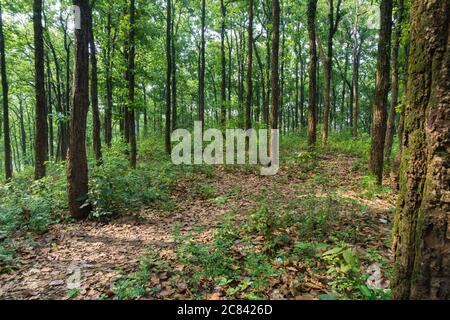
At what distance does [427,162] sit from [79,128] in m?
6.74

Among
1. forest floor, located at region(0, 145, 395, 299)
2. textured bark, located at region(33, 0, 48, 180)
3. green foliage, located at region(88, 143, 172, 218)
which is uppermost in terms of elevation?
textured bark, located at region(33, 0, 48, 180)

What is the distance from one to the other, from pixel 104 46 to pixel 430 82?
1755 cm

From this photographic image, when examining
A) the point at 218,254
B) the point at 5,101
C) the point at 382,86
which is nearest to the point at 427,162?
the point at 218,254

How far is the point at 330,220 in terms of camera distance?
485 cm

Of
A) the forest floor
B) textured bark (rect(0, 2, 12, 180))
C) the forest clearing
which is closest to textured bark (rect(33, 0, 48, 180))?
the forest clearing

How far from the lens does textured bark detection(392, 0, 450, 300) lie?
→ 1.77 m

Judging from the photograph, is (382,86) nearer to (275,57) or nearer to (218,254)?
(275,57)

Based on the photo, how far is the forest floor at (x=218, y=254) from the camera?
122 inches

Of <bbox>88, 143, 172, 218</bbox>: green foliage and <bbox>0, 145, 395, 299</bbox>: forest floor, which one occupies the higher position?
<bbox>88, 143, 172, 218</bbox>: green foliage

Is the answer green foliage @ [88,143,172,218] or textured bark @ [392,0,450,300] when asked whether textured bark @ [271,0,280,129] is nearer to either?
green foliage @ [88,143,172,218]

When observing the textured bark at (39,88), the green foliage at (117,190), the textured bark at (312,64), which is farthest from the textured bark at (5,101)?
the textured bark at (312,64)

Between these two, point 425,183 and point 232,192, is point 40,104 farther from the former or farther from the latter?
point 425,183

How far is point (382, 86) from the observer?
7051mm

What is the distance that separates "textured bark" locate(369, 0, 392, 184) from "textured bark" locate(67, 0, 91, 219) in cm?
765
